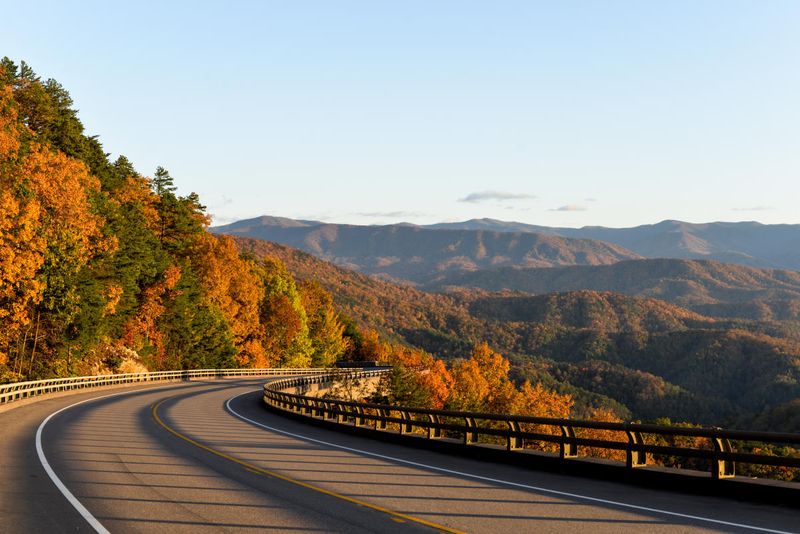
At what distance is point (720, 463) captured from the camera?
48.0 ft

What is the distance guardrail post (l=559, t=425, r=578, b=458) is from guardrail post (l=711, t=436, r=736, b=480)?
3.60 m

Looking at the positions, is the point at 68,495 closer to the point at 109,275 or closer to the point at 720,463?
the point at 720,463

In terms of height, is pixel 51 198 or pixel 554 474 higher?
pixel 51 198

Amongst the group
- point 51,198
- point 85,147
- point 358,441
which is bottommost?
point 358,441

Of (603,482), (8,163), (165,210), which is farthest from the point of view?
(165,210)

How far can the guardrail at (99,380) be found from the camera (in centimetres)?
4381

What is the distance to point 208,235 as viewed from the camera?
9369 centimetres

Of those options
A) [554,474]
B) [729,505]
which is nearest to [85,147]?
[554,474]

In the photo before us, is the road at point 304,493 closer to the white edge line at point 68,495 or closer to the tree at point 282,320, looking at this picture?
the white edge line at point 68,495

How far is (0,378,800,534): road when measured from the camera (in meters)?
11.9

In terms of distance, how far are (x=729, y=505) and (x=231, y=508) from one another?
7.95 m

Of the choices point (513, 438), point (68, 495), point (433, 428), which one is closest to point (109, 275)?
point (433, 428)

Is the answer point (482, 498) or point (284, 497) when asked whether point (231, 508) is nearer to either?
point (284, 497)

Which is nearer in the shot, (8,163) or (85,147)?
(8,163)
